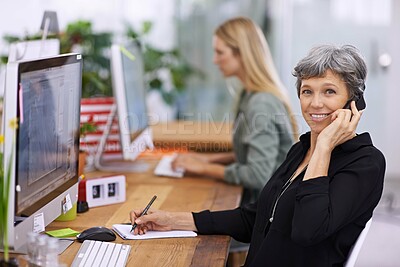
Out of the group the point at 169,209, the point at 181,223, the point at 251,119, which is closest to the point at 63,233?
the point at 181,223

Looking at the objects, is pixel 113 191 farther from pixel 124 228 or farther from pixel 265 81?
pixel 265 81

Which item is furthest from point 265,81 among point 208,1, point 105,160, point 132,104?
point 208,1

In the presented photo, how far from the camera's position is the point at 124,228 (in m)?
2.06

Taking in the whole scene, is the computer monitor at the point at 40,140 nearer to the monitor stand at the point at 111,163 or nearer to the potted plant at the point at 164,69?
the monitor stand at the point at 111,163

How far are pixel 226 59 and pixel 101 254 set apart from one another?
1565 millimetres

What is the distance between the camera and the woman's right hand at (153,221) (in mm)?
2023

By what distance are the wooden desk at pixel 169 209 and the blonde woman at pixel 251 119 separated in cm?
8

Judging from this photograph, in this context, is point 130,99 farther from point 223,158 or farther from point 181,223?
point 181,223

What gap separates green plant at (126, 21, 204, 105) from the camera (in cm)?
461

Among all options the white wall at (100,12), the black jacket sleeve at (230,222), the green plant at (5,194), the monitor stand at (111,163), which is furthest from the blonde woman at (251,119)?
the white wall at (100,12)

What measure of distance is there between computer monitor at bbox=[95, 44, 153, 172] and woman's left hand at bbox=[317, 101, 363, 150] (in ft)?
3.70

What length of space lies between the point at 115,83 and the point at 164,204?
1.86 feet

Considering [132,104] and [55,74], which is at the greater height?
[55,74]

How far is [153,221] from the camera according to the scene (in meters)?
2.03
